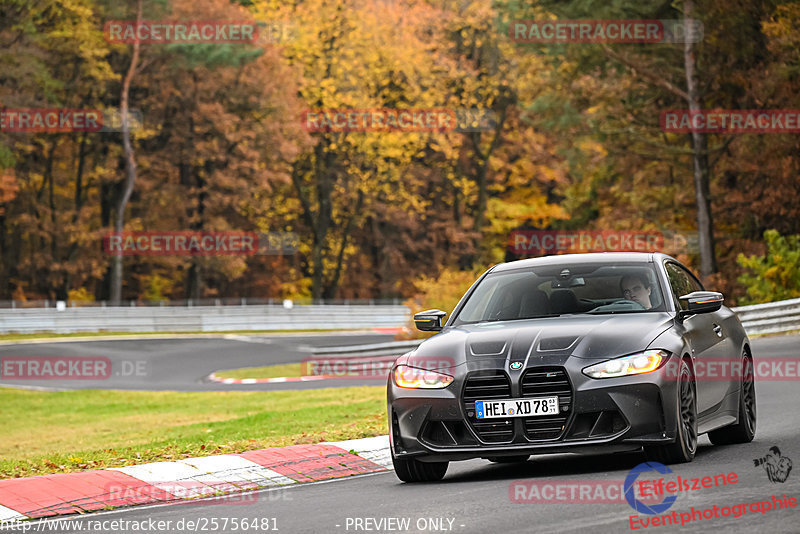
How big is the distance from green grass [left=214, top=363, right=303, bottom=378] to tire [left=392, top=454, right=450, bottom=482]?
2298 cm

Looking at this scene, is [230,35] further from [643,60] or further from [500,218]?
[643,60]

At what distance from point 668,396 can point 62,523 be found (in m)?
4.20

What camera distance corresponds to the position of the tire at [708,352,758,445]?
1075cm

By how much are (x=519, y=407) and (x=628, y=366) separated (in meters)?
0.80

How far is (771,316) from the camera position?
30.0 meters

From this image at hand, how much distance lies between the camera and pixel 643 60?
38625 millimetres

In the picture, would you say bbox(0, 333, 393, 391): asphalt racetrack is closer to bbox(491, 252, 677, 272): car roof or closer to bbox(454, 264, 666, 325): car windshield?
bbox(491, 252, 677, 272): car roof

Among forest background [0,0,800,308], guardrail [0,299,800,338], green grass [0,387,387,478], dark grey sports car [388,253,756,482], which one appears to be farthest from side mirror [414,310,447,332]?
guardrail [0,299,800,338]

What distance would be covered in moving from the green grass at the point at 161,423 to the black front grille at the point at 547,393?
3.85 m

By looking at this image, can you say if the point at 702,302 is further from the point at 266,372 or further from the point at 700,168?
the point at 700,168

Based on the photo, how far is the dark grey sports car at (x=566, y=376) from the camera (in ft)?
28.3
